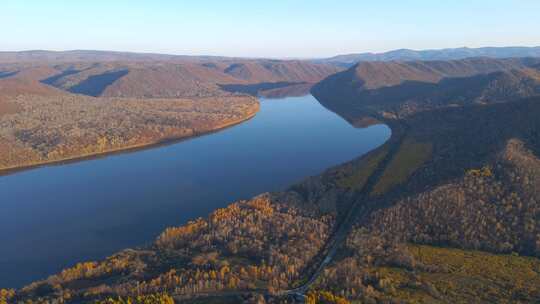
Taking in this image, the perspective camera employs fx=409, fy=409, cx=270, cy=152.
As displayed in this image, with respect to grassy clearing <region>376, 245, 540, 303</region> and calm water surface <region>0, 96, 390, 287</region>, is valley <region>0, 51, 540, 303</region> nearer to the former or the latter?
grassy clearing <region>376, 245, 540, 303</region>

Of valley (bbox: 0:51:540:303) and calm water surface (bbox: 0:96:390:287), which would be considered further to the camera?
calm water surface (bbox: 0:96:390:287)

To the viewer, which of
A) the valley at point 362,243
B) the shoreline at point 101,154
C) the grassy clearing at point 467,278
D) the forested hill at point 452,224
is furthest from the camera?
the shoreline at point 101,154

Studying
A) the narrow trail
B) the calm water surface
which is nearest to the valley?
the narrow trail

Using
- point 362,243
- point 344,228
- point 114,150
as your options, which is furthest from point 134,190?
point 362,243

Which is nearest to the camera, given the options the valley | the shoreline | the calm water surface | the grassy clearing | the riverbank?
the grassy clearing

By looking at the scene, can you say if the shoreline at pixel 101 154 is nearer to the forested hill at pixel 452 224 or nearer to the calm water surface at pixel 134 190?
→ the calm water surface at pixel 134 190

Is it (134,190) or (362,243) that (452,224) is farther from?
(134,190)

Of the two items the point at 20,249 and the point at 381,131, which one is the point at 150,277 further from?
the point at 381,131

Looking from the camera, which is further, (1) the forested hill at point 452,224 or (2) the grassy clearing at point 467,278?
(1) the forested hill at point 452,224

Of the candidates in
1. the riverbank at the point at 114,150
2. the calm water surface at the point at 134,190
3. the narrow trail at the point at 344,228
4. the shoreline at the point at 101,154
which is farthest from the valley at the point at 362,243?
the riverbank at the point at 114,150
